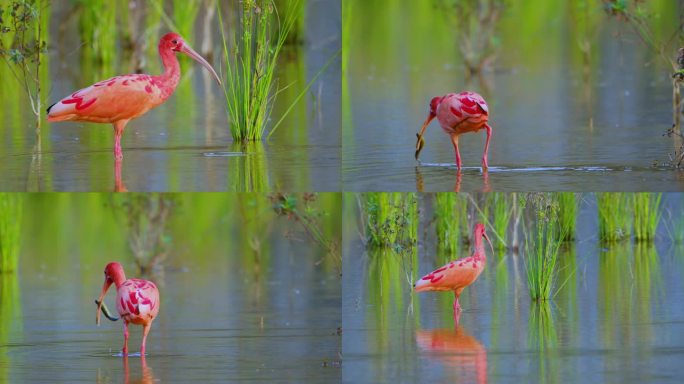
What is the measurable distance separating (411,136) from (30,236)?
371 centimetres

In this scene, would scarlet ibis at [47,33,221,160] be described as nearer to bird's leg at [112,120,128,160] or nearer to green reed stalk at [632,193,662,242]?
bird's leg at [112,120,128,160]

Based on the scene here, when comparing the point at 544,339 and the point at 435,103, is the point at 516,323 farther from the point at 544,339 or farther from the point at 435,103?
the point at 435,103

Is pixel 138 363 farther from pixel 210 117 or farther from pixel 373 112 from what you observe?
pixel 373 112

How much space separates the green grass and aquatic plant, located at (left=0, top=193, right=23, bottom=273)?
240 centimetres

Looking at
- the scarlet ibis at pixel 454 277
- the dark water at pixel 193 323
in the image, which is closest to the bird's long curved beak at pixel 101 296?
the dark water at pixel 193 323

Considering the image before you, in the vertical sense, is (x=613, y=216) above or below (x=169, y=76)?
below

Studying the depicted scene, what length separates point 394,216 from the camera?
7.94m

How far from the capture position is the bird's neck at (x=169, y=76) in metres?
7.18

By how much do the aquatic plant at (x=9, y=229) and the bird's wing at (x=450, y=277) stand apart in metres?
3.32

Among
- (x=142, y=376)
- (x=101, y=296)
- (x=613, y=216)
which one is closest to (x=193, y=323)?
(x=101, y=296)

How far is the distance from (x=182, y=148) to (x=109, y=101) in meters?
0.92

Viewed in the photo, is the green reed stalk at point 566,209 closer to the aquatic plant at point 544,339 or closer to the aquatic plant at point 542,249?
the aquatic plant at point 542,249

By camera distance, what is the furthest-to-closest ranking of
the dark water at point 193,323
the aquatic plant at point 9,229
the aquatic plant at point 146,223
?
1. the aquatic plant at point 146,223
2. the aquatic plant at point 9,229
3. the dark water at point 193,323

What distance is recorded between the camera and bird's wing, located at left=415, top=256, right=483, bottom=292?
762 centimetres
